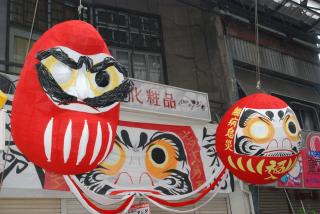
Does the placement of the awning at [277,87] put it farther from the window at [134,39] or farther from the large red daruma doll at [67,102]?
the large red daruma doll at [67,102]

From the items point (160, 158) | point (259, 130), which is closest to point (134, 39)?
point (160, 158)

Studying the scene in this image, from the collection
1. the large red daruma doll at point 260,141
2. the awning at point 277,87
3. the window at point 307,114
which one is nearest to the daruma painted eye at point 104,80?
the large red daruma doll at point 260,141

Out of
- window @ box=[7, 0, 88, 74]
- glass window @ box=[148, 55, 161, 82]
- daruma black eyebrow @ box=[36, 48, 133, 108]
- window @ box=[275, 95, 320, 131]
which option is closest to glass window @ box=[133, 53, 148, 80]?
glass window @ box=[148, 55, 161, 82]

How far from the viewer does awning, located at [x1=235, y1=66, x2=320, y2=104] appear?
472 inches

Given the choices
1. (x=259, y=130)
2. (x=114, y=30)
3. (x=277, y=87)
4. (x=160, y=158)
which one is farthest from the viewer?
(x=277, y=87)

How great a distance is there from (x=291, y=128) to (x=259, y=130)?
0.48 m

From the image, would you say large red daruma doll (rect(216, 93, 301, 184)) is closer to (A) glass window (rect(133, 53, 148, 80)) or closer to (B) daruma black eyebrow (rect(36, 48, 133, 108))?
(B) daruma black eyebrow (rect(36, 48, 133, 108))

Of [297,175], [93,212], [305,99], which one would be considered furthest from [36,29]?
[305,99]

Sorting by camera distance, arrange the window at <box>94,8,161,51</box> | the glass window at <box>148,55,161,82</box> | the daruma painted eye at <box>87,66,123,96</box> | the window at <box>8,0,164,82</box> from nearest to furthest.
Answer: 1. the daruma painted eye at <box>87,66,123,96</box>
2. the window at <box>8,0,164,82</box>
3. the window at <box>94,8,161,51</box>
4. the glass window at <box>148,55,161,82</box>

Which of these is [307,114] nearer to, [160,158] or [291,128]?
[160,158]

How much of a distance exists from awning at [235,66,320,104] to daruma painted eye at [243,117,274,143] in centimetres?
534

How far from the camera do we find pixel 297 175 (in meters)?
11.8

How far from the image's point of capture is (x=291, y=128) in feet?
21.3

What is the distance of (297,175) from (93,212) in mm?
6962
